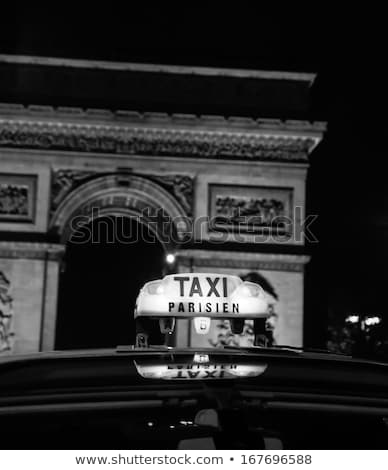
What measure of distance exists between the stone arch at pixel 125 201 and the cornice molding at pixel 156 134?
619 mm

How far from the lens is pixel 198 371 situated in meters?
2.13

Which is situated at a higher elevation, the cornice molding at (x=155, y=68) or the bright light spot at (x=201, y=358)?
the cornice molding at (x=155, y=68)

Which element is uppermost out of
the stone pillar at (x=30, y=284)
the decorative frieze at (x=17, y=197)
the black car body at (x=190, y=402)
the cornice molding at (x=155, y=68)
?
the cornice molding at (x=155, y=68)

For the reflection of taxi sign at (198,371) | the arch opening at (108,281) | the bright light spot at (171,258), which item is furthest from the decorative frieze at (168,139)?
the reflection of taxi sign at (198,371)

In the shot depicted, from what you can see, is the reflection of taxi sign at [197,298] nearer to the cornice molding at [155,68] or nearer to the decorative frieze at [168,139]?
the decorative frieze at [168,139]

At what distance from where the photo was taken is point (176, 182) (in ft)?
65.9

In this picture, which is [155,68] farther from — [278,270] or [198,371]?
[198,371]

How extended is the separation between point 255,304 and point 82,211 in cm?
1701

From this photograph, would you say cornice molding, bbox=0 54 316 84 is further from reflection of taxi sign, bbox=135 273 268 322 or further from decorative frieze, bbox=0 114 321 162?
reflection of taxi sign, bbox=135 273 268 322

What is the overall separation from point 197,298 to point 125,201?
17.8 m

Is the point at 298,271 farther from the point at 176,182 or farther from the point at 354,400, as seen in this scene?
the point at 354,400

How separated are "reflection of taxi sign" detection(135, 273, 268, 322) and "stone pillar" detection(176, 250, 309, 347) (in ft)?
52.5

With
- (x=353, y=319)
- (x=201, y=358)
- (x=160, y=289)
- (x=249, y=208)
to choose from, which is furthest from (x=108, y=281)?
(x=201, y=358)

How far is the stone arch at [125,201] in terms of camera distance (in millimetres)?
19656
